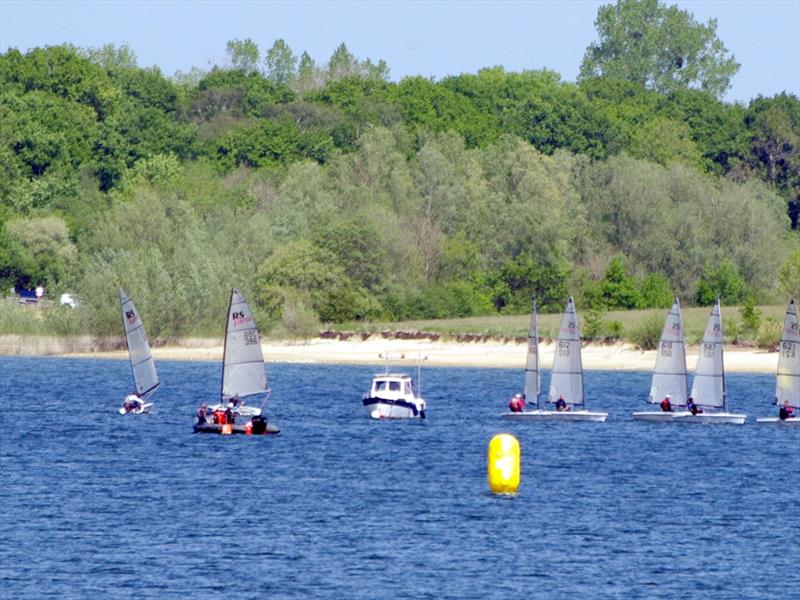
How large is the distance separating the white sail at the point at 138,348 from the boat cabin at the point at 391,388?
9.98 metres

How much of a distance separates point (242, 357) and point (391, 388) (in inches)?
517

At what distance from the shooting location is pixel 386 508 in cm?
5591

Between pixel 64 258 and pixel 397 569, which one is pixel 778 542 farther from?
pixel 64 258

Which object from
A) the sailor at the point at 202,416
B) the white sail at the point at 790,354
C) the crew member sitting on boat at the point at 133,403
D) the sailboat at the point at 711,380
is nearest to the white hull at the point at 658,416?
the sailboat at the point at 711,380

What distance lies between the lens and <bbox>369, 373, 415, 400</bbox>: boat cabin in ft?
281

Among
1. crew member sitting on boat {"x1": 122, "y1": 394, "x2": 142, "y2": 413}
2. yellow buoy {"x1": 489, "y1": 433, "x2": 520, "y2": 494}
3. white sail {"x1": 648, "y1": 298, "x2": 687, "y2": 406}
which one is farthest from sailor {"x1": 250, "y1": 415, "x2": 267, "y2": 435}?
yellow buoy {"x1": 489, "y1": 433, "x2": 520, "y2": 494}

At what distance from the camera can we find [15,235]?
5802 inches

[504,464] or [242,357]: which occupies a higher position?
[242,357]

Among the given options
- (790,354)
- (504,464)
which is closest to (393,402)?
(790,354)

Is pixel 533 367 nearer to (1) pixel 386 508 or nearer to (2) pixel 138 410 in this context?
(2) pixel 138 410

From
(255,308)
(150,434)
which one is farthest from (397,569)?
(255,308)

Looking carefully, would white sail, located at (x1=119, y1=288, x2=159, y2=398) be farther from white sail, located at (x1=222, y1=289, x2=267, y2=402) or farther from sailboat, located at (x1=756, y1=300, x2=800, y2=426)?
sailboat, located at (x1=756, y1=300, x2=800, y2=426)

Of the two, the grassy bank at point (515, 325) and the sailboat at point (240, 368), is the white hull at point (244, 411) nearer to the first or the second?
the sailboat at point (240, 368)

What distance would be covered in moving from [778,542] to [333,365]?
77584mm
